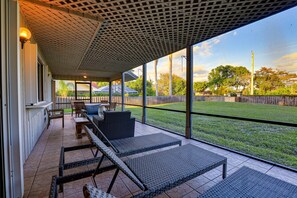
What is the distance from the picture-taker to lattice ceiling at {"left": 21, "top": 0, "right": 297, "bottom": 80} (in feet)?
6.69

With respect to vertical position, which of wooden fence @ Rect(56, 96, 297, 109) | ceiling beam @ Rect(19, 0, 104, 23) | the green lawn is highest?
ceiling beam @ Rect(19, 0, 104, 23)

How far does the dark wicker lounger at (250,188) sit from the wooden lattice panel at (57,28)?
3012 millimetres

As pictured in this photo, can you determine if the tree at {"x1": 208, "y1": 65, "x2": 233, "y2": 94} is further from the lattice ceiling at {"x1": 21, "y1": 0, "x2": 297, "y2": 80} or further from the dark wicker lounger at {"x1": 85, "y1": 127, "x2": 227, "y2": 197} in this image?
the dark wicker lounger at {"x1": 85, "y1": 127, "x2": 227, "y2": 197}

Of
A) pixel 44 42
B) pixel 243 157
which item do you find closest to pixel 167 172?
pixel 243 157

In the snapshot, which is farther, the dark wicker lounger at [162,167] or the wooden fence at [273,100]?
the wooden fence at [273,100]

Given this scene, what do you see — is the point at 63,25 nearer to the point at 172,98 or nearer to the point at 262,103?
the point at 262,103

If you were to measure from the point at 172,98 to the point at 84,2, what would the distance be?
26.2ft

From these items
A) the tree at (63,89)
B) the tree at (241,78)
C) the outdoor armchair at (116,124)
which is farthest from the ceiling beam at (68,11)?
the tree at (63,89)

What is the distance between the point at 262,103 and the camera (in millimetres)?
4469

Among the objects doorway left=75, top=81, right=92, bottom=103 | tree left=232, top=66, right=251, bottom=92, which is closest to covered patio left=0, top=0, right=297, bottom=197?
tree left=232, top=66, right=251, bottom=92

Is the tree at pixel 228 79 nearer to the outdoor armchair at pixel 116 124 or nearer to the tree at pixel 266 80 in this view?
the tree at pixel 266 80

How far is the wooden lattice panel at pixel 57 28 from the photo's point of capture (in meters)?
2.23

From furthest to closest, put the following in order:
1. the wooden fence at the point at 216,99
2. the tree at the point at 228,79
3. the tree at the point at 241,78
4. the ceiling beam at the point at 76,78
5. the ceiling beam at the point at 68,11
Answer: the ceiling beam at the point at 76,78 → the tree at the point at 228,79 → the tree at the point at 241,78 → the wooden fence at the point at 216,99 → the ceiling beam at the point at 68,11

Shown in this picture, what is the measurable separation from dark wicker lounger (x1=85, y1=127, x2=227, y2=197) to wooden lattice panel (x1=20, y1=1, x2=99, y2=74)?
6.64 feet
